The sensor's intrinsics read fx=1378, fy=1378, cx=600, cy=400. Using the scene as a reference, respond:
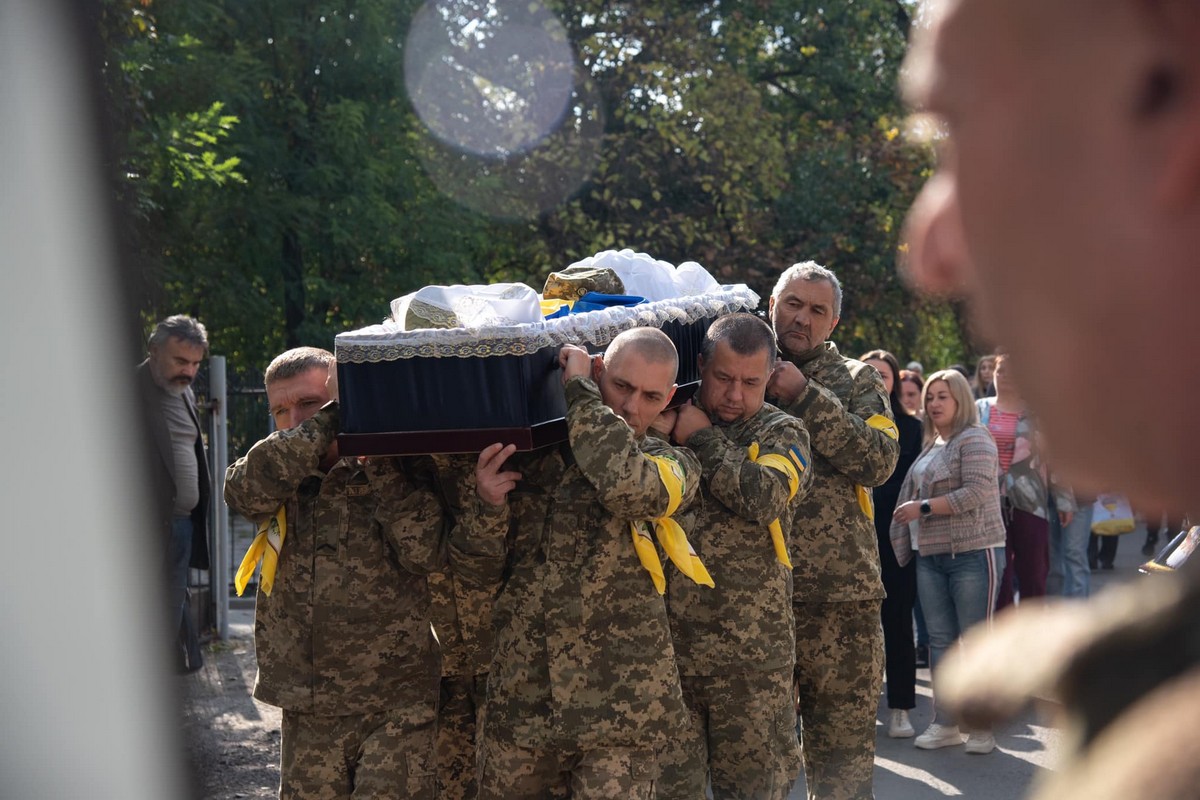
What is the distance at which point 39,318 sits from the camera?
7922mm

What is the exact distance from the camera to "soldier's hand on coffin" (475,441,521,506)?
13.1 ft

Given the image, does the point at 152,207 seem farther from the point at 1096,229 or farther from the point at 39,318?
the point at 1096,229

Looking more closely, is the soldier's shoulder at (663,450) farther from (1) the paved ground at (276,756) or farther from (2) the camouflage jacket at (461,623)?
(1) the paved ground at (276,756)

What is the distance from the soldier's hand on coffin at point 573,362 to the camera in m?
4.21

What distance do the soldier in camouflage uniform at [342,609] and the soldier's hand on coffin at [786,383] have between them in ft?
4.60

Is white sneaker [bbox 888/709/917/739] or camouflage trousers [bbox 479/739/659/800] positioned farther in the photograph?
white sneaker [bbox 888/709/917/739]

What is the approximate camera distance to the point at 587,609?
415 centimetres

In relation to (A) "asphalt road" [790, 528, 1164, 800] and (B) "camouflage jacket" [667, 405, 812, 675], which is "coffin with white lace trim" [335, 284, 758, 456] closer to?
(B) "camouflage jacket" [667, 405, 812, 675]

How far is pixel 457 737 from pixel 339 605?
2.76 feet

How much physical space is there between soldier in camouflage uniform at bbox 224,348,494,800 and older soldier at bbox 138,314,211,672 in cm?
303

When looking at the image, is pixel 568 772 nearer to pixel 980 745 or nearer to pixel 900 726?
pixel 980 745

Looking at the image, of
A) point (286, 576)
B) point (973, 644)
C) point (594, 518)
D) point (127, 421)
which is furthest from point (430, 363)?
point (127, 421)

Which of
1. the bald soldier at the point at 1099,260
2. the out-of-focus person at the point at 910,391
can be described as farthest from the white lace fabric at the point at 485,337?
the out-of-focus person at the point at 910,391

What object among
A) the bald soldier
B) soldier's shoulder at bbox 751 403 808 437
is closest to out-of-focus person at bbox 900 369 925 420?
soldier's shoulder at bbox 751 403 808 437
